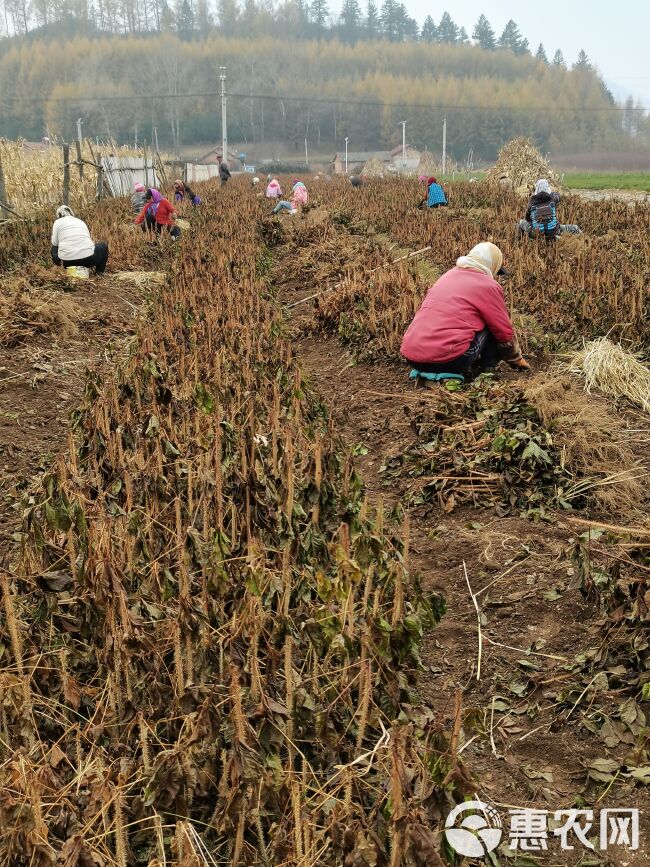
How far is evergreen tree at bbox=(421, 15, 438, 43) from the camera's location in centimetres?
15838

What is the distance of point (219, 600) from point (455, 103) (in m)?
112

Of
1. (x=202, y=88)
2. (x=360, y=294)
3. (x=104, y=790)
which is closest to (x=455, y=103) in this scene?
(x=202, y=88)

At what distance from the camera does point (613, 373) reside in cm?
571

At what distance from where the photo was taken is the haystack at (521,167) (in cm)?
2548

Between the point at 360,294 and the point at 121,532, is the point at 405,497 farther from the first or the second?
the point at 360,294

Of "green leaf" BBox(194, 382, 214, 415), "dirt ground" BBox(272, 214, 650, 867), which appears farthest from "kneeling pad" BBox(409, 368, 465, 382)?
"green leaf" BBox(194, 382, 214, 415)

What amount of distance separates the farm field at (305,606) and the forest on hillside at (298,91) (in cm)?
7630

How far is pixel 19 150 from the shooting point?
15641mm

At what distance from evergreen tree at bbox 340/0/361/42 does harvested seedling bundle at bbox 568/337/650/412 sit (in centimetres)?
16927

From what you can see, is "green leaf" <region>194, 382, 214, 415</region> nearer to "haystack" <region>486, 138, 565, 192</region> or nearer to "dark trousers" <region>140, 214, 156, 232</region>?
"dark trousers" <region>140, 214, 156, 232</region>

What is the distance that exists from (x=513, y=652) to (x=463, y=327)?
108 inches

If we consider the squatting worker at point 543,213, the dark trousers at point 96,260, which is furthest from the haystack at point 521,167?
the dark trousers at point 96,260

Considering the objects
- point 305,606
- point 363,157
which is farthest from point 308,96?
point 305,606

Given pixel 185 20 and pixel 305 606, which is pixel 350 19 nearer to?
pixel 185 20
